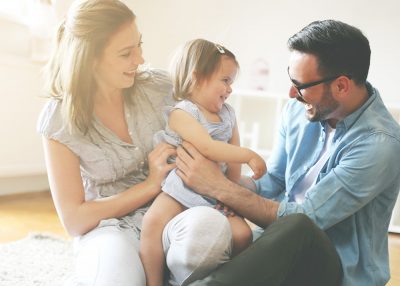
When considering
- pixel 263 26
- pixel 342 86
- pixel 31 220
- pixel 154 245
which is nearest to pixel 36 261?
pixel 31 220

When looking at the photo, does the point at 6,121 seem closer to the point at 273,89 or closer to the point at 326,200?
the point at 273,89

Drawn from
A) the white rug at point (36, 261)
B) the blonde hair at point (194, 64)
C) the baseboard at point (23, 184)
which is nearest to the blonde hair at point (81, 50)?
the blonde hair at point (194, 64)

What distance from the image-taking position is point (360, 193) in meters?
1.21

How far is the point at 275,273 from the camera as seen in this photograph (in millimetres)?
1032

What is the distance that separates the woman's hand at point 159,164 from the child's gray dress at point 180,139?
0.06ft

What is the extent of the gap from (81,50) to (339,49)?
0.75 m

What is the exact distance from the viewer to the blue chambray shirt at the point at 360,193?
1.21 metres

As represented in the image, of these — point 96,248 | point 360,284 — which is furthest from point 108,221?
point 360,284

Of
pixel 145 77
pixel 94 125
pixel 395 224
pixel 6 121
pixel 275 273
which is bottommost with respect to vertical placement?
pixel 395 224

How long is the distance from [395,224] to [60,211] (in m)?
2.24

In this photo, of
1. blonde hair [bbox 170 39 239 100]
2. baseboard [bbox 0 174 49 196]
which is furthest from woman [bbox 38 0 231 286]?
baseboard [bbox 0 174 49 196]

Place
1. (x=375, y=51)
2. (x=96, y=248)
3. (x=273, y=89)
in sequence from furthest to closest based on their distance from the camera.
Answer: (x=273, y=89) → (x=375, y=51) → (x=96, y=248)

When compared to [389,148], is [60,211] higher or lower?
lower

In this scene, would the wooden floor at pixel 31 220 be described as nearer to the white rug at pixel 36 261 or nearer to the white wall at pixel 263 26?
the white rug at pixel 36 261
